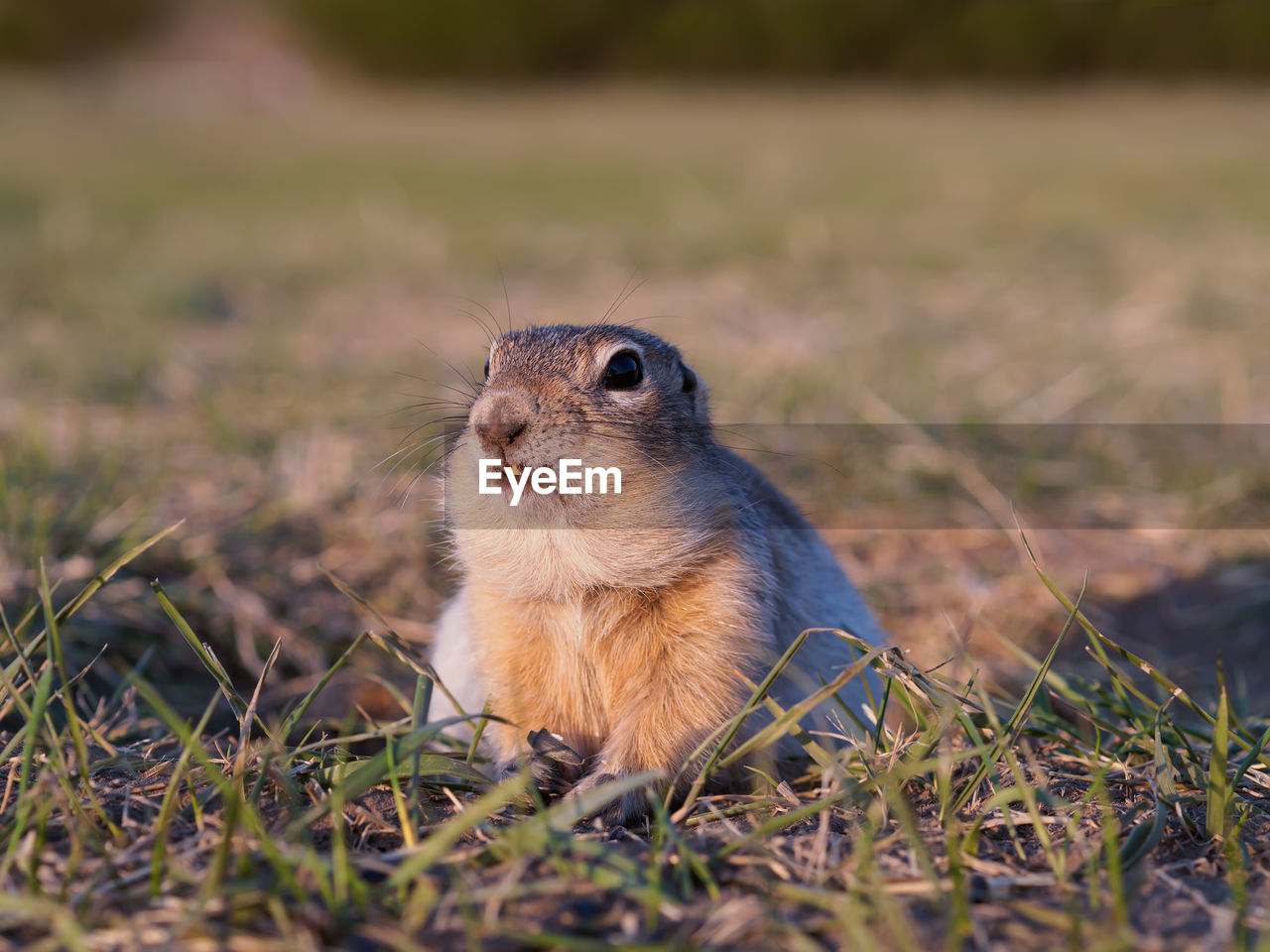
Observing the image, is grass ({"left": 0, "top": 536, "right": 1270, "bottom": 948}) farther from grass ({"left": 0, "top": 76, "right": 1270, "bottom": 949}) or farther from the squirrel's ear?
the squirrel's ear

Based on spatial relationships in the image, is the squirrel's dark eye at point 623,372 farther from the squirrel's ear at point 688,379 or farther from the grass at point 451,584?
the grass at point 451,584

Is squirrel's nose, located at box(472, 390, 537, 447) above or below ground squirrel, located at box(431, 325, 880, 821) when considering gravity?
above

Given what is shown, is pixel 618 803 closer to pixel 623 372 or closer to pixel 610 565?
pixel 610 565

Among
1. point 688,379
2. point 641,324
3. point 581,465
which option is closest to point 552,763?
point 581,465

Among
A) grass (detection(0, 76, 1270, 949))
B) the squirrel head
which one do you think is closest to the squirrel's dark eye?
the squirrel head

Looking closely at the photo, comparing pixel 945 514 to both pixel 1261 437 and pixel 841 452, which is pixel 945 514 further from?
pixel 1261 437

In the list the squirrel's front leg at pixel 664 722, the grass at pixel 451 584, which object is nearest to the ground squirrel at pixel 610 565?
the squirrel's front leg at pixel 664 722

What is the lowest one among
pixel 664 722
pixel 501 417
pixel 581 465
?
pixel 664 722
